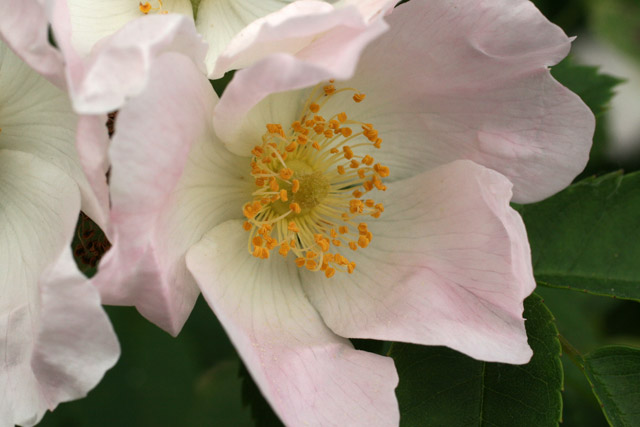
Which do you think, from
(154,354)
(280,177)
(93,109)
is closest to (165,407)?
(154,354)

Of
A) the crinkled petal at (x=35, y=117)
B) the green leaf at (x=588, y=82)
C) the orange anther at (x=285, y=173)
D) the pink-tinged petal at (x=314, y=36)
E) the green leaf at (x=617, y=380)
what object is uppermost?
the pink-tinged petal at (x=314, y=36)

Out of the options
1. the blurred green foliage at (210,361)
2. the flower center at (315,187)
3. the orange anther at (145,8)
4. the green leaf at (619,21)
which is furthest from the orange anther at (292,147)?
the green leaf at (619,21)

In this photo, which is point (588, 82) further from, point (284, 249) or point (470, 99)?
point (284, 249)

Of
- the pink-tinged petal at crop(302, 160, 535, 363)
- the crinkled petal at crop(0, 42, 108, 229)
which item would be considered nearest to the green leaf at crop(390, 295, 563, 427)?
the pink-tinged petal at crop(302, 160, 535, 363)

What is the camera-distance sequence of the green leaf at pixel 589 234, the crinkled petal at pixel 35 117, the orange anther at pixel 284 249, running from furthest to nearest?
the green leaf at pixel 589 234
the orange anther at pixel 284 249
the crinkled petal at pixel 35 117

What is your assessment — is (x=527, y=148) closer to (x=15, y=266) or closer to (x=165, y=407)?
(x=15, y=266)

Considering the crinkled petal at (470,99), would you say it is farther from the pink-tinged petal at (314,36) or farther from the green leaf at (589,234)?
the green leaf at (589,234)

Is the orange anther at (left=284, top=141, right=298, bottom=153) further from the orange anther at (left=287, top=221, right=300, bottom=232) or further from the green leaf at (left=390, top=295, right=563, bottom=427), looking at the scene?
the green leaf at (left=390, top=295, right=563, bottom=427)
